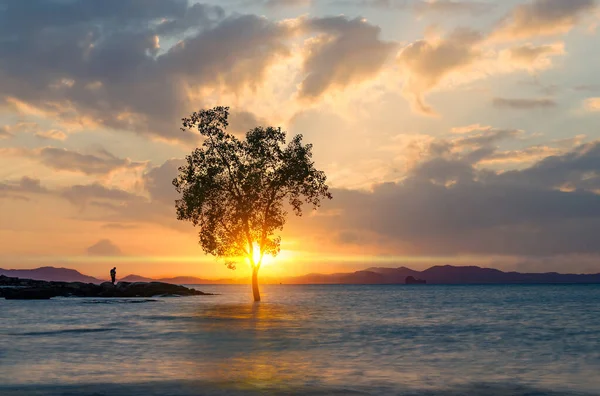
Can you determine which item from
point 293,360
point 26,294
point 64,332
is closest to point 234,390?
point 293,360

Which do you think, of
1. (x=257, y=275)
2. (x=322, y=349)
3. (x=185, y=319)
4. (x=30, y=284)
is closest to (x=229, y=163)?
(x=257, y=275)

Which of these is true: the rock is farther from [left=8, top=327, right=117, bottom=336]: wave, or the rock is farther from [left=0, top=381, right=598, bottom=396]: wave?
[left=0, top=381, right=598, bottom=396]: wave

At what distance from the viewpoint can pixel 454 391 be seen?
18.7 meters

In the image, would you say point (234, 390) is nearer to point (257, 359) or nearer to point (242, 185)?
point (257, 359)

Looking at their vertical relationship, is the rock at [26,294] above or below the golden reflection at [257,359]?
above

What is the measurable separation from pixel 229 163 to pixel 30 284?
4009 inches

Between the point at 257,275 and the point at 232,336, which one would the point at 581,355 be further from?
the point at 257,275

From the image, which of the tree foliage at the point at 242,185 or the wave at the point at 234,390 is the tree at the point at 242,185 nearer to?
the tree foliage at the point at 242,185

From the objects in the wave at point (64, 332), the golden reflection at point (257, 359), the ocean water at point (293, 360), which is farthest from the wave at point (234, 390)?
the wave at point (64, 332)

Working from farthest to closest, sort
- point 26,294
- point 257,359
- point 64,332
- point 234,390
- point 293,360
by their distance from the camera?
point 26,294
point 64,332
point 257,359
point 293,360
point 234,390

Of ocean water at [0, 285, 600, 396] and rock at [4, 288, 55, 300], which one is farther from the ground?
rock at [4, 288, 55, 300]

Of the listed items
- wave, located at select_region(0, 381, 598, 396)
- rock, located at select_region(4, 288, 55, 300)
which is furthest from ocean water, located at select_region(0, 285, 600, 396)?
rock, located at select_region(4, 288, 55, 300)

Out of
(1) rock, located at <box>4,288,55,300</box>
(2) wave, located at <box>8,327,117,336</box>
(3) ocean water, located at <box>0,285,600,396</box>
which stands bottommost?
(3) ocean water, located at <box>0,285,600,396</box>

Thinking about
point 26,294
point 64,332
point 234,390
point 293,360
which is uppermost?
point 26,294
